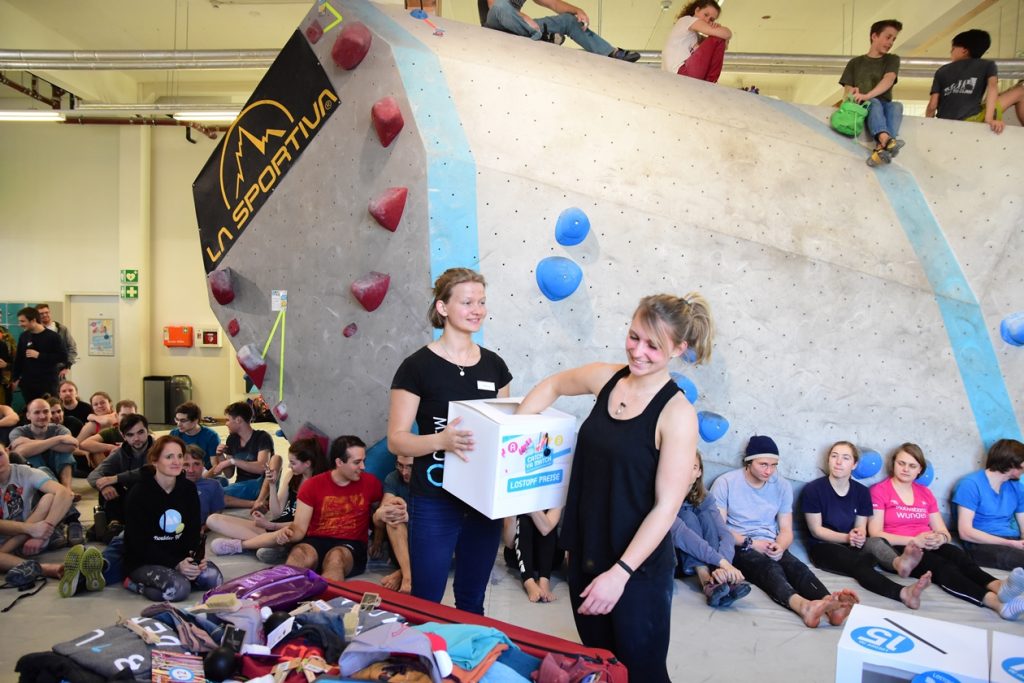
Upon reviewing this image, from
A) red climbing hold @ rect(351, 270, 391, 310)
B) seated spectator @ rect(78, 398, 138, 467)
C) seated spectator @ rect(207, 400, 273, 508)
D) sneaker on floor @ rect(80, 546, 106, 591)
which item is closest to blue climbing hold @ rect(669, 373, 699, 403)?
red climbing hold @ rect(351, 270, 391, 310)

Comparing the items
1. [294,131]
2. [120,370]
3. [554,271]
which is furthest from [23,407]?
[554,271]

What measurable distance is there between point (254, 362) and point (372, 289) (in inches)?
45.9

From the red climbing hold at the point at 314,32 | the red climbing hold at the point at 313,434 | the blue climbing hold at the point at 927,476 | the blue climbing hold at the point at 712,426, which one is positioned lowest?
the blue climbing hold at the point at 927,476

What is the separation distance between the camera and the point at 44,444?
5582 mm

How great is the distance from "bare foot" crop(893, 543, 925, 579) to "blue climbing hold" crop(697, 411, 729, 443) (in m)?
1.14

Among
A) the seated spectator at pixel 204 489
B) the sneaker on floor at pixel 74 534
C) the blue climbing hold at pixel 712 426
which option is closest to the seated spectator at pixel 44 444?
the sneaker on floor at pixel 74 534

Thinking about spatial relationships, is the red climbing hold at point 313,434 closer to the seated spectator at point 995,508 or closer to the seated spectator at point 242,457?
the seated spectator at point 242,457

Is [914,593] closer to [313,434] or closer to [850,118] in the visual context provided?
[850,118]

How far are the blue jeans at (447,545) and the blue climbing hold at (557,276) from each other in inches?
69.0

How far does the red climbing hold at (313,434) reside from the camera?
15.5ft

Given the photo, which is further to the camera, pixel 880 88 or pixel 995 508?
pixel 880 88

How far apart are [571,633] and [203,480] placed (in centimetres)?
281

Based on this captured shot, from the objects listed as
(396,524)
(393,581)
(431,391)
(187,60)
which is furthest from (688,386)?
(187,60)

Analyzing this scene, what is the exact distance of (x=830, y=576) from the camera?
172 inches
